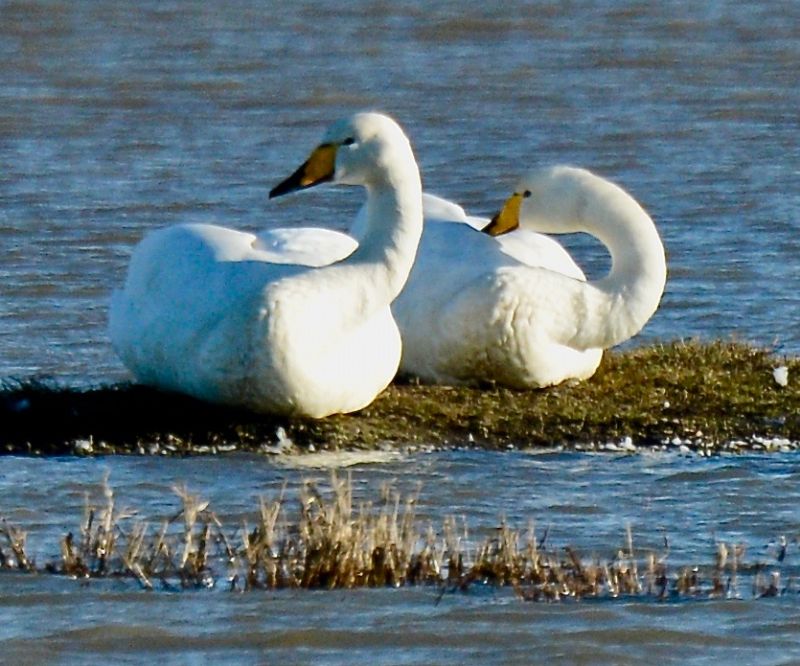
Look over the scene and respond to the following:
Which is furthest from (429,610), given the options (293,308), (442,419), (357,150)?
(357,150)

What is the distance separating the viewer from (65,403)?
9.10m

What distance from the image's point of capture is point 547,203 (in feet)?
33.9

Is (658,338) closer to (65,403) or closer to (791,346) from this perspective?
(791,346)

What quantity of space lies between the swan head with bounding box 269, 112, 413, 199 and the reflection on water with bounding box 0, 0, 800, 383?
1.90 m

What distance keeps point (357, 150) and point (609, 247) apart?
1508mm

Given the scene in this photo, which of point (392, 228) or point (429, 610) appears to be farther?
point (392, 228)

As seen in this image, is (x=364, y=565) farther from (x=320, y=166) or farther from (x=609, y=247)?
(x=609, y=247)

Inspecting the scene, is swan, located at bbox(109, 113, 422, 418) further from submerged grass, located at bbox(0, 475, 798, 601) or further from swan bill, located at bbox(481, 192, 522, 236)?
submerged grass, located at bbox(0, 475, 798, 601)

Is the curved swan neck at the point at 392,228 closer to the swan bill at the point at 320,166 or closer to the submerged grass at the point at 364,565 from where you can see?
the swan bill at the point at 320,166

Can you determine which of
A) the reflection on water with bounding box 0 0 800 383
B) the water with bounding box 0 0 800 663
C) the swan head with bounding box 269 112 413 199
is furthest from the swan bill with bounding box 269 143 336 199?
the reflection on water with bounding box 0 0 800 383

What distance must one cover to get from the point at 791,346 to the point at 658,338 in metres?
0.77

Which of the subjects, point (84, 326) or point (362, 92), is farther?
point (362, 92)

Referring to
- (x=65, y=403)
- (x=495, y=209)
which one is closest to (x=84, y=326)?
(x=65, y=403)

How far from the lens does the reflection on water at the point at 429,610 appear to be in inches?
247
